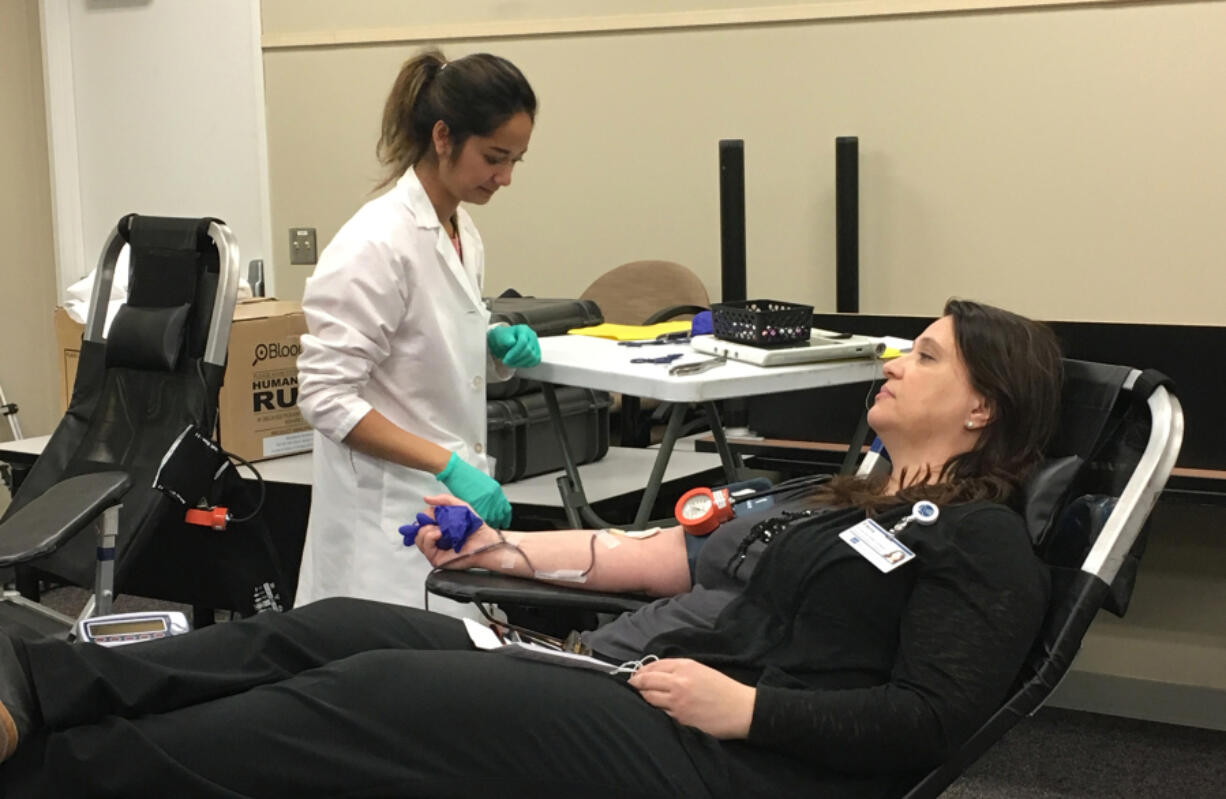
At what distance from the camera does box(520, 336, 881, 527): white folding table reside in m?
1.95

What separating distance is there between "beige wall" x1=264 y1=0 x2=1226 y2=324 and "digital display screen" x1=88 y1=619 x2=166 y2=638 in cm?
244

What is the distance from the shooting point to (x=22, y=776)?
1357mm

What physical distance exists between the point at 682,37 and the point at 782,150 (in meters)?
0.45

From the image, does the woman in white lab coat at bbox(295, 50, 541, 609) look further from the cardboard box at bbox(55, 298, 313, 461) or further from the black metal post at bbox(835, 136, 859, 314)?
the black metal post at bbox(835, 136, 859, 314)

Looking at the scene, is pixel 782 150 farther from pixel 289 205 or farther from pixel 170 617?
pixel 170 617

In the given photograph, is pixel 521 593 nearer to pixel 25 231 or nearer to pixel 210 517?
pixel 210 517

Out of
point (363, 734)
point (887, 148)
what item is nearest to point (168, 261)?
point (363, 734)

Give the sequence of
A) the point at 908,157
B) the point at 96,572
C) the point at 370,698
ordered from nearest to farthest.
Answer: the point at 370,698, the point at 96,572, the point at 908,157

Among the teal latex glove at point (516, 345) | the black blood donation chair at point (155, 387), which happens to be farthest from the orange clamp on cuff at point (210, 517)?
the teal latex glove at point (516, 345)

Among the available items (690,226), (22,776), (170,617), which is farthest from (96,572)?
(690,226)

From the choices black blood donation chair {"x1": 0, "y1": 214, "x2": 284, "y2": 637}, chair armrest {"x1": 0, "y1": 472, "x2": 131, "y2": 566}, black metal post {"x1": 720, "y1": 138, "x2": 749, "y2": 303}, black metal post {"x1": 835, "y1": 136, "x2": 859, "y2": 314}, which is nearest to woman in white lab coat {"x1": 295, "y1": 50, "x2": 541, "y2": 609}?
chair armrest {"x1": 0, "y1": 472, "x2": 131, "y2": 566}

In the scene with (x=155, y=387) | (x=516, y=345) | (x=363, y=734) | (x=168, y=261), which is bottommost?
(x=363, y=734)

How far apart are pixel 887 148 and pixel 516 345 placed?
1.71 metres

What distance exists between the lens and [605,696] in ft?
4.87
